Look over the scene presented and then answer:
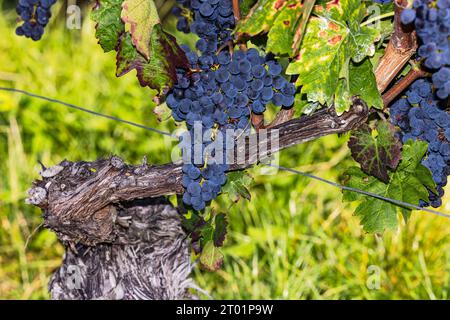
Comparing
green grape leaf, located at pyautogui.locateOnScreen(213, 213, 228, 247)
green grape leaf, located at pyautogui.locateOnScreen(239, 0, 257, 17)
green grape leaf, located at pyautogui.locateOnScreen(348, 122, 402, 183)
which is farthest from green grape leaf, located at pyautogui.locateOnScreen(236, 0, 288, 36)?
green grape leaf, located at pyautogui.locateOnScreen(213, 213, 228, 247)

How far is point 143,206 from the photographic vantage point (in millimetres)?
1625

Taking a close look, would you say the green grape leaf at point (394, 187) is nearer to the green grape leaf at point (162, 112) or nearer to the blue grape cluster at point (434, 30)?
the blue grape cluster at point (434, 30)

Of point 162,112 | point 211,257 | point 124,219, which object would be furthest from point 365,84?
point 124,219

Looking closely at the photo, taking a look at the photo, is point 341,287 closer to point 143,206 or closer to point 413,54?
point 143,206

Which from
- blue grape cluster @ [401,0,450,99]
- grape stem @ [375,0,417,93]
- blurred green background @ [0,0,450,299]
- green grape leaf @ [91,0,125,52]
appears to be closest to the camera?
blue grape cluster @ [401,0,450,99]

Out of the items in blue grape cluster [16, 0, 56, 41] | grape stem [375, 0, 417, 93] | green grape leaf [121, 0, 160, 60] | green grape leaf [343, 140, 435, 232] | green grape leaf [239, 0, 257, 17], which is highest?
blue grape cluster [16, 0, 56, 41]

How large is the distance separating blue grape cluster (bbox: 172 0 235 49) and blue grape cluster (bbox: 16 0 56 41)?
37 cm

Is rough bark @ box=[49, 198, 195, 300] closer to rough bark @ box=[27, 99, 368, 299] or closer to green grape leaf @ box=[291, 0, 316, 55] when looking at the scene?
rough bark @ box=[27, 99, 368, 299]

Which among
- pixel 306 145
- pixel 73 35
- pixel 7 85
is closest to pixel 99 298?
pixel 306 145

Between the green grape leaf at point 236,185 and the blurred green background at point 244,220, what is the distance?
0.95 meters

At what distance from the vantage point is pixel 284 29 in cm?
106

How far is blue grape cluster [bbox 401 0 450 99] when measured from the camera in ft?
3.30

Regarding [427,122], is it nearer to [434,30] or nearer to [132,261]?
[434,30]

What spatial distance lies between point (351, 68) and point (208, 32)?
0.28m
